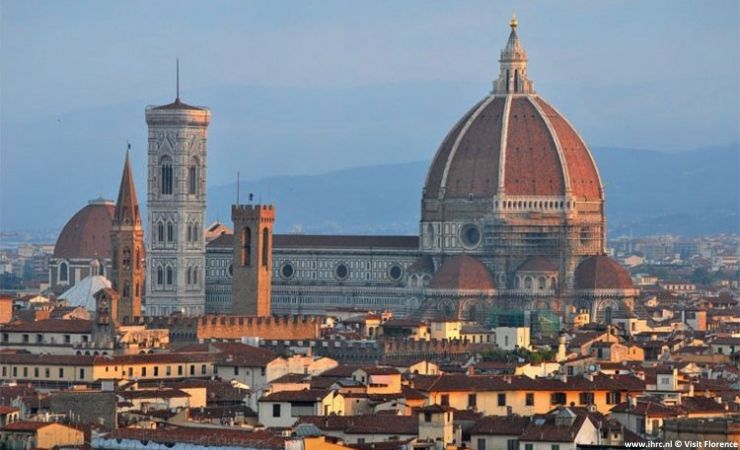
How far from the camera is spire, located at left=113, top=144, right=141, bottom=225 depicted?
131875 millimetres

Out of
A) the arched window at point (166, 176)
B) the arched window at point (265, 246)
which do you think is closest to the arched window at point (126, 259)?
the arched window at point (265, 246)

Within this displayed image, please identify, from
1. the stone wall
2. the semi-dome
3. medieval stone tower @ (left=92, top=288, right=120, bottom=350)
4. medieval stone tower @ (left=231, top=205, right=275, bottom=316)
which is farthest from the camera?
the semi-dome

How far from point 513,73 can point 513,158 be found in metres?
6.30

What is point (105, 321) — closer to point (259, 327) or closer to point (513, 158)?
point (259, 327)

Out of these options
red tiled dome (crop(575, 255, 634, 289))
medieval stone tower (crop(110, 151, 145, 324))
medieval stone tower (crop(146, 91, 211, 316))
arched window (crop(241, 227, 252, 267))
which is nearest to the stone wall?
medieval stone tower (crop(110, 151, 145, 324))

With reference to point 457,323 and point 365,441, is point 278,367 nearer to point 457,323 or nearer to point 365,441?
point 365,441

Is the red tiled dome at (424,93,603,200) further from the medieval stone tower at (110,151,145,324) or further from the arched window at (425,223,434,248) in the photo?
the medieval stone tower at (110,151,145,324)

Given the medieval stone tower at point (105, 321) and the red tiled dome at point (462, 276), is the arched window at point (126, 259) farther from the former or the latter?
the red tiled dome at point (462, 276)

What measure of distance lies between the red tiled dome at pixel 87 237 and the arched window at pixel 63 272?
0.67 metres

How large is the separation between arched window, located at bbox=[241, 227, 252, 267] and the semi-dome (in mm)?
15600

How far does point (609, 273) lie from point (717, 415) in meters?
84.4

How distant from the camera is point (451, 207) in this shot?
15350cm

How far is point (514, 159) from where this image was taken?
152875 mm

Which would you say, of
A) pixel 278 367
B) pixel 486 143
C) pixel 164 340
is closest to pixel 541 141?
pixel 486 143
